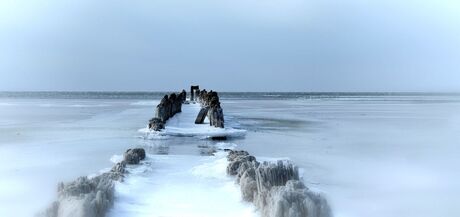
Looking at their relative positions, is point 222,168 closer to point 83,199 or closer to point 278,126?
point 83,199

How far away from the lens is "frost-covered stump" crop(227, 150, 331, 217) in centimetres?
535

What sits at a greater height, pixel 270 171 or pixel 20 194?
pixel 270 171

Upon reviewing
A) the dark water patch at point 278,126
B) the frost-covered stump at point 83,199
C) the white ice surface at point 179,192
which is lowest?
the dark water patch at point 278,126

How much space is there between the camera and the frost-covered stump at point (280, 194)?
535cm

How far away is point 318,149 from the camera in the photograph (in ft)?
44.9

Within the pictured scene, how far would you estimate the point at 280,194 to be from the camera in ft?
18.2

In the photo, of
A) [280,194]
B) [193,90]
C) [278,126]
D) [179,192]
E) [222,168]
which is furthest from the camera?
[193,90]

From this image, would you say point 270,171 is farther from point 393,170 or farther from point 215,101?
point 215,101

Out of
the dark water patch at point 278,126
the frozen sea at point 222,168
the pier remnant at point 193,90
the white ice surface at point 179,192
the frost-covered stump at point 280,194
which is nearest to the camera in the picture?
the frost-covered stump at point 280,194

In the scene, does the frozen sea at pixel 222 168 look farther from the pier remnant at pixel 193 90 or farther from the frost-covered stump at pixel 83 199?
the pier remnant at pixel 193 90

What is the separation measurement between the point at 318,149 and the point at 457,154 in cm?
336

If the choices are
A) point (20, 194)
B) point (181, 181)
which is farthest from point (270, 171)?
point (20, 194)

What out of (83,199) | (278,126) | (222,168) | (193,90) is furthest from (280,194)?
(193,90)

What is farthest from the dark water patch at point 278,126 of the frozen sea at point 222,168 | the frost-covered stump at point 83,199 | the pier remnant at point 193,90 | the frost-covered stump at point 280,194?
the pier remnant at point 193,90
